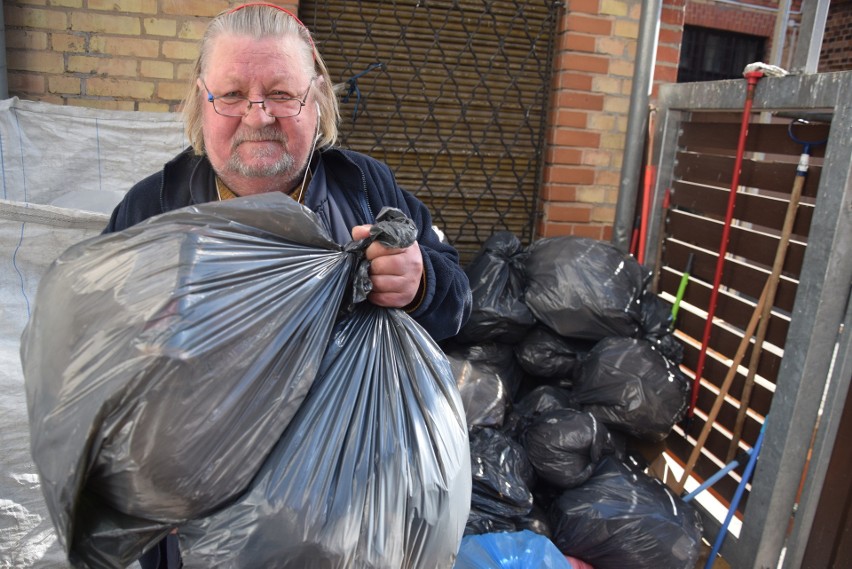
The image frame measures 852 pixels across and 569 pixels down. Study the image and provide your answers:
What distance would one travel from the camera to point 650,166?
10.6ft

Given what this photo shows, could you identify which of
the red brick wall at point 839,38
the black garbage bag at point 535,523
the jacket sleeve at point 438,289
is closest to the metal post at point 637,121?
the black garbage bag at point 535,523

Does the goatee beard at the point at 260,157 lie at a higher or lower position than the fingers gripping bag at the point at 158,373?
higher

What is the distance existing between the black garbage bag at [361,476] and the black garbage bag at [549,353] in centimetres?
176

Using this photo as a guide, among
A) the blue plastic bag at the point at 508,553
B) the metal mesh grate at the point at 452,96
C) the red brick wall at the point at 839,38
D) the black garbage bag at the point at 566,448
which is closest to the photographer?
the blue plastic bag at the point at 508,553

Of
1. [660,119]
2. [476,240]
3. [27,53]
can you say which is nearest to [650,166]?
[660,119]

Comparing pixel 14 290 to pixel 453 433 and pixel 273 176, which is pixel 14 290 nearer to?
pixel 273 176

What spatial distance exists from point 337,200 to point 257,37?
0.40 meters

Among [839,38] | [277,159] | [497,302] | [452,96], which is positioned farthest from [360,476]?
[839,38]

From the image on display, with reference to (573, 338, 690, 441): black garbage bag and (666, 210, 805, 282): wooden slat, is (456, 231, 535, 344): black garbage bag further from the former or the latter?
(666, 210, 805, 282): wooden slat

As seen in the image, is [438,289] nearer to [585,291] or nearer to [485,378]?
[485,378]

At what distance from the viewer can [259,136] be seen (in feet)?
4.46

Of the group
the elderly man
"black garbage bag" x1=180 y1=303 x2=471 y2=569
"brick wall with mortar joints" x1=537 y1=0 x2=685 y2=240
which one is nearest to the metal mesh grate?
"brick wall with mortar joints" x1=537 y1=0 x2=685 y2=240

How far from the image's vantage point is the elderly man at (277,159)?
1.34 meters

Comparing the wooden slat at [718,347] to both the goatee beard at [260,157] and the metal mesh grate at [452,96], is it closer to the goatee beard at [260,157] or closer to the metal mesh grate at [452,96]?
the metal mesh grate at [452,96]
